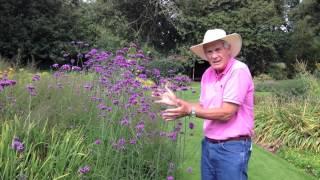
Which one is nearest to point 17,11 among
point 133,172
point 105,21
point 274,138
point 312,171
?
point 105,21

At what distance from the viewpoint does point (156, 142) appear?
4.80 metres

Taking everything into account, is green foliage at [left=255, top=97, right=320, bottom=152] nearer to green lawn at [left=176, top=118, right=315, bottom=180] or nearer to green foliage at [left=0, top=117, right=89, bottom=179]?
green lawn at [left=176, top=118, right=315, bottom=180]

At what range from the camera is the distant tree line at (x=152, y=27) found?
22.3 m

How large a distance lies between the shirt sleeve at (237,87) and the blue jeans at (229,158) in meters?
0.32

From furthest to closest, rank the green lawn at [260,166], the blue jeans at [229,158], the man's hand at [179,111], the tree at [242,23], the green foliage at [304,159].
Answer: the tree at [242,23], the green foliage at [304,159], the green lawn at [260,166], the blue jeans at [229,158], the man's hand at [179,111]

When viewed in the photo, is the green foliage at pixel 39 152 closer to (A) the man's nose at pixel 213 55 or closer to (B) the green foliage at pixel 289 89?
(A) the man's nose at pixel 213 55

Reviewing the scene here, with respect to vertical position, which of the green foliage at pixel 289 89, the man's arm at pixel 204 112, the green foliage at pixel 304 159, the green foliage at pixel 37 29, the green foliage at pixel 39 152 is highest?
the green foliage at pixel 37 29

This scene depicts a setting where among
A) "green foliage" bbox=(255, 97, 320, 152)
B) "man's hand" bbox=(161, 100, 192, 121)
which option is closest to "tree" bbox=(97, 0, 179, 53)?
"green foliage" bbox=(255, 97, 320, 152)

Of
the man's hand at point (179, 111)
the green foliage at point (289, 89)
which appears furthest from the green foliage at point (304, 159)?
the man's hand at point (179, 111)

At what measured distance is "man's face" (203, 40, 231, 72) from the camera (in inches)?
128

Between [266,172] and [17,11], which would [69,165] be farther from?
[17,11]

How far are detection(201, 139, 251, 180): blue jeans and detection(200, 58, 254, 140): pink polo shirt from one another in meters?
0.06

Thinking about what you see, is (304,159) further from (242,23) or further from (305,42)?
(305,42)

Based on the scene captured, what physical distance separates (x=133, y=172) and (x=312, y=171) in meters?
3.98
